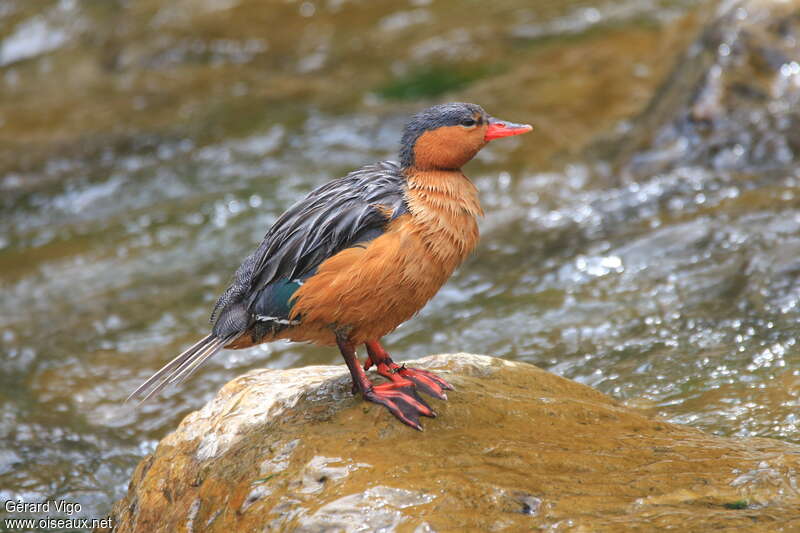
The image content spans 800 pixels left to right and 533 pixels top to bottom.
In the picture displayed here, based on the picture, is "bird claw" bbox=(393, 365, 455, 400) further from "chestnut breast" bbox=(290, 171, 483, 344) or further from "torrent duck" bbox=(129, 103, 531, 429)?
"chestnut breast" bbox=(290, 171, 483, 344)

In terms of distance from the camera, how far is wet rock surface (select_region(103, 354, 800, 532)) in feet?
11.0

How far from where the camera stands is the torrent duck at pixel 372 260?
3.98 meters

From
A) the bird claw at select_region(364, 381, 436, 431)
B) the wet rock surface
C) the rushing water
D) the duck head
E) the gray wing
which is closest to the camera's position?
the wet rock surface

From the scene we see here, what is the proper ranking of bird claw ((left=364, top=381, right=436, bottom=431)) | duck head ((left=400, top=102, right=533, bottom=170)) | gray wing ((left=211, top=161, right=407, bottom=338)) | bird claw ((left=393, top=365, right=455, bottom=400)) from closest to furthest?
bird claw ((left=364, top=381, right=436, bottom=431)), gray wing ((left=211, top=161, right=407, bottom=338)), bird claw ((left=393, top=365, right=455, bottom=400)), duck head ((left=400, top=102, right=533, bottom=170))

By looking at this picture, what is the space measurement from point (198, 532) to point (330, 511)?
2.44ft

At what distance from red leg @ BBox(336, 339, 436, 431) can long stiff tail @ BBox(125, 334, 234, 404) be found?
0.62 metres

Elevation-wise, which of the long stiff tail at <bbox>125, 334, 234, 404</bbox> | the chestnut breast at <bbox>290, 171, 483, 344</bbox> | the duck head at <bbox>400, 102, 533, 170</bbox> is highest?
the duck head at <bbox>400, 102, 533, 170</bbox>

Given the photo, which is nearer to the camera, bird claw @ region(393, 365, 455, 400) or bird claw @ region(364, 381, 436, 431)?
bird claw @ region(364, 381, 436, 431)

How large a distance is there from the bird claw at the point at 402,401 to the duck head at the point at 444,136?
42.1 inches

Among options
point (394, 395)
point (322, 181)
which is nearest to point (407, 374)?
point (394, 395)

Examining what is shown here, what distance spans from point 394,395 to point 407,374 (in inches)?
11.9

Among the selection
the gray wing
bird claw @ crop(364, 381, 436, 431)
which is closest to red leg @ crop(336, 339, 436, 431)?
bird claw @ crop(364, 381, 436, 431)

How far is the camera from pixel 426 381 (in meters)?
4.23

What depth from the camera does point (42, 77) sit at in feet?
43.7
